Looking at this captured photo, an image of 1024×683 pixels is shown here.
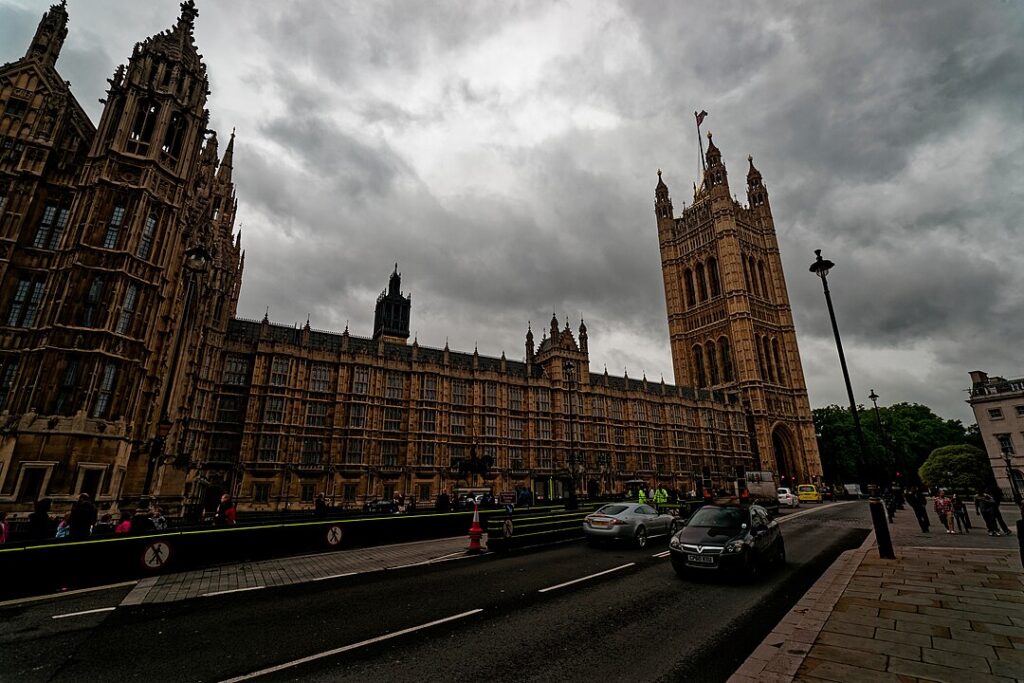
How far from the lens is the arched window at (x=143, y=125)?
993 inches

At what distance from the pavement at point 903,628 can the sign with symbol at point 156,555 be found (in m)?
14.5

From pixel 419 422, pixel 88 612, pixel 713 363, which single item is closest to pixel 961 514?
pixel 88 612

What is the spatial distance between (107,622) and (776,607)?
495 inches

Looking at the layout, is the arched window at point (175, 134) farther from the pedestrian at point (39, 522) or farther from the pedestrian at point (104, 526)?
the pedestrian at point (39, 522)

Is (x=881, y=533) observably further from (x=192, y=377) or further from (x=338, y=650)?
(x=192, y=377)

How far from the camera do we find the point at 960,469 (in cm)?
5234

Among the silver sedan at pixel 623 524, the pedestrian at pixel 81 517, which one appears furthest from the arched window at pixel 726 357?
the pedestrian at pixel 81 517

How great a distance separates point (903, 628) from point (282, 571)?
14085 mm

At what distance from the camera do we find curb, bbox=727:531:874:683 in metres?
5.31

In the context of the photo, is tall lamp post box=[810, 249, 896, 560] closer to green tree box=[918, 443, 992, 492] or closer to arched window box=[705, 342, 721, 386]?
green tree box=[918, 443, 992, 492]

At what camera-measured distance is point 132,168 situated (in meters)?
24.7

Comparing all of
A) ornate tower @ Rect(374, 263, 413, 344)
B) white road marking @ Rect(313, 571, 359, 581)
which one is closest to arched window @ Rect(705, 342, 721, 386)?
ornate tower @ Rect(374, 263, 413, 344)

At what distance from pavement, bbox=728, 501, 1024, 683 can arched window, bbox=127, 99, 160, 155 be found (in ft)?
116

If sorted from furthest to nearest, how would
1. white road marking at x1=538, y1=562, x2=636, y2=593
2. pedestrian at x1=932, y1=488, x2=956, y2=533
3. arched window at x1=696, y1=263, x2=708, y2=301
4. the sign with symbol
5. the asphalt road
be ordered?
arched window at x1=696, y1=263, x2=708, y2=301
pedestrian at x1=932, y1=488, x2=956, y2=533
the sign with symbol
white road marking at x1=538, y1=562, x2=636, y2=593
the asphalt road
